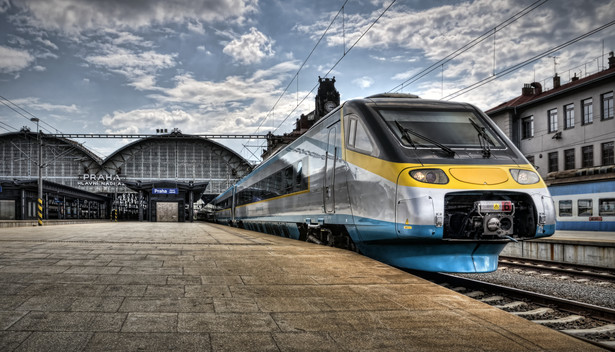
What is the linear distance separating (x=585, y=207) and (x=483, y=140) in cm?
1886

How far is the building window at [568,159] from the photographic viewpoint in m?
31.9

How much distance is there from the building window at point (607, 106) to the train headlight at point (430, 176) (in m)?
26.6

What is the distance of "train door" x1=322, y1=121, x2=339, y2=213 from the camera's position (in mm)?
10328

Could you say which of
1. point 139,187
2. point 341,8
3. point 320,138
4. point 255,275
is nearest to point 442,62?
point 341,8

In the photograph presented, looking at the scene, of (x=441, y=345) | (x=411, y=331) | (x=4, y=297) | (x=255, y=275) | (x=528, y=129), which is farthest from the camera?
(x=528, y=129)

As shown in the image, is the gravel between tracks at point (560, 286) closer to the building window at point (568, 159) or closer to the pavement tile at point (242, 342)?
the pavement tile at point (242, 342)

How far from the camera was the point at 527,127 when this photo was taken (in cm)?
3641

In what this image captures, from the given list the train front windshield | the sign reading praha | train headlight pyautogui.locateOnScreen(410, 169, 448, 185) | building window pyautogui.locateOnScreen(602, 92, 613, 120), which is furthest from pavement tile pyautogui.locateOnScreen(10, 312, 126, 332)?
the sign reading praha

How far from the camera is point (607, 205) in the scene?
2275 centimetres

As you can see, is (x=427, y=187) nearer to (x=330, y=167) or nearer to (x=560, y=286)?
(x=330, y=167)

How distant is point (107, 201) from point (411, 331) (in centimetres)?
7117

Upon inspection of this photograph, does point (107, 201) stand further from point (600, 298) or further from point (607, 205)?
point (600, 298)

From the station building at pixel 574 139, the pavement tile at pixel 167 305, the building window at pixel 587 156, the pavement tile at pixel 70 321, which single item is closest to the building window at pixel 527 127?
the station building at pixel 574 139

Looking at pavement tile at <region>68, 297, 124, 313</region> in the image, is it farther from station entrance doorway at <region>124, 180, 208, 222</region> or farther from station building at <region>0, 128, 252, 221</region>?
station building at <region>0, 128, 252, 221</region>
